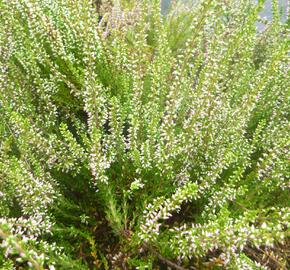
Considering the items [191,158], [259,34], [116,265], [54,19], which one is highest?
[54,19]

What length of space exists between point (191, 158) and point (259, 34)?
2.13m

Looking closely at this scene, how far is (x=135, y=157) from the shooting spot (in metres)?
1.80

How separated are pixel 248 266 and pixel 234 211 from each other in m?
0.34

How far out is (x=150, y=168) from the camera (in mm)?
1894

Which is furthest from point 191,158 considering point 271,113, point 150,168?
point 271,113

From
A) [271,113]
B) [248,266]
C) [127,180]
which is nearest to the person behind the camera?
[248,266]

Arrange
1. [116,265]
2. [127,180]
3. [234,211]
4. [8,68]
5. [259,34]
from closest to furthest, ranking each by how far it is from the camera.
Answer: [116,265] → [234,211] → [127,180] → [8,68] → [259,34]

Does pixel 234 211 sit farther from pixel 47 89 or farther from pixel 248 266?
pixel 47 89

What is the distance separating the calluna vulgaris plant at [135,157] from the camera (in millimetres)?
1580

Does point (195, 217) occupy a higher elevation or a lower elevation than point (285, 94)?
lower

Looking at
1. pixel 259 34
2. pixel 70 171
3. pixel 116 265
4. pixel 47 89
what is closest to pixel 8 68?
pixel 47 89

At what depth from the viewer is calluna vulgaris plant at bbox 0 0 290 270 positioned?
5.18 feet

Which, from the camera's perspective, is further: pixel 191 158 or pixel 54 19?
pixel 54 19

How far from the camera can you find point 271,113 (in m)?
2.50
